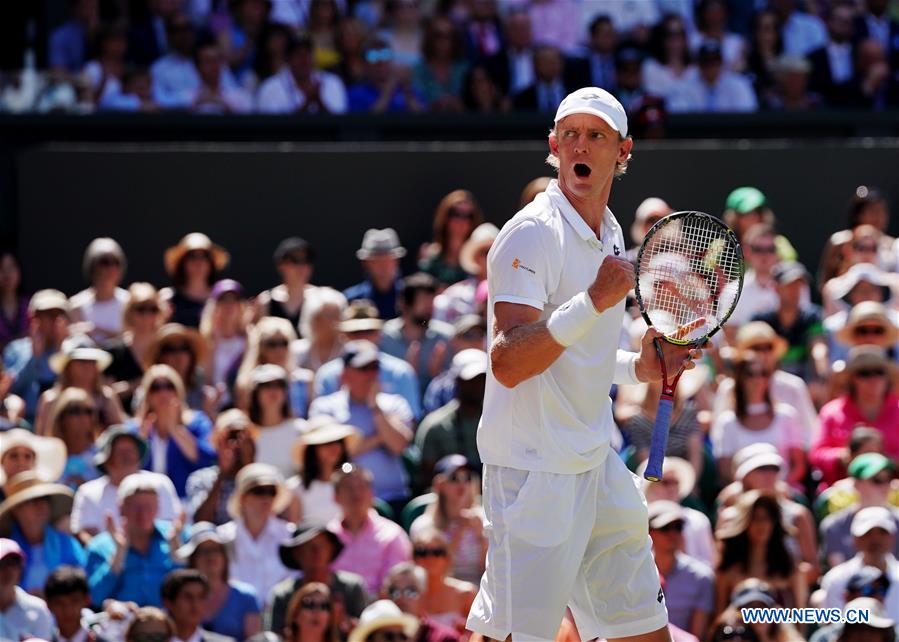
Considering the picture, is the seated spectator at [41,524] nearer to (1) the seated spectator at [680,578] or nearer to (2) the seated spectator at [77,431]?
(2) the seated spectator at [77,431]

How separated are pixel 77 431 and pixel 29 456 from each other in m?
0.41

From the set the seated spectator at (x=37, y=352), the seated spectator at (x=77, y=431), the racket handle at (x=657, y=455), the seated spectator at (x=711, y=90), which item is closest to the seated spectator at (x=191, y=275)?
the seated spectator at (x=37, y=352)

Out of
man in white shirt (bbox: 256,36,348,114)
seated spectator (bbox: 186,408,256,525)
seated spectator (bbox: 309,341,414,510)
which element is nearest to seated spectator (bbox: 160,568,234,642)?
seated spectator (bbox: 186,408,256,525)

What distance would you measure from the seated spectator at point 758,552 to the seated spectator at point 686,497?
0.10m

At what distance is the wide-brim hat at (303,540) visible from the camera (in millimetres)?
8781

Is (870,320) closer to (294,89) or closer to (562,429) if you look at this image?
(294,89)

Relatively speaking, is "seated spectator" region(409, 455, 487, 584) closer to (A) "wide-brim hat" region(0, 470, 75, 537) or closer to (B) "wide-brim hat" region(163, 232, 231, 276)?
(A) "wide-brim hat" region(0, 470, 75, 537)

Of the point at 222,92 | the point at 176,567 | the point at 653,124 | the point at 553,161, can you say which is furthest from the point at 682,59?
the point at 553,161

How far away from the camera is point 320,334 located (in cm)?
1110

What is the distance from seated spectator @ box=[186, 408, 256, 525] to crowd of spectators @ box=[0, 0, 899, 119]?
4.54 meters

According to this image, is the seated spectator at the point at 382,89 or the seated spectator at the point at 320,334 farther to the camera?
the seated spectator at the point at 382,89

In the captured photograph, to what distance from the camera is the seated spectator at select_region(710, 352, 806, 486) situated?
397 inches

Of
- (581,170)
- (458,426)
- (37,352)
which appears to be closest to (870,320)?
(458,426)

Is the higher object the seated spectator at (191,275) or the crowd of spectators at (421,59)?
the crowd of spectators at (421,59)
